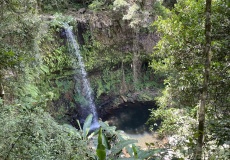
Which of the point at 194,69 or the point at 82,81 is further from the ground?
the point at 194,69

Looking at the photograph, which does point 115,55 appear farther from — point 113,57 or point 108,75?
point 108,75

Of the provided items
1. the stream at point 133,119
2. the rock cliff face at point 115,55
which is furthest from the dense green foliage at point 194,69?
the rock cliff face at point 115,55

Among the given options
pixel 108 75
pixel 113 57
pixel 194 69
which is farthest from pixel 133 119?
pixel 194 69

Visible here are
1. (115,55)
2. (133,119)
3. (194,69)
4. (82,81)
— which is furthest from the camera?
(115,55)

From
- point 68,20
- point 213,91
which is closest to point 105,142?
point 213,91

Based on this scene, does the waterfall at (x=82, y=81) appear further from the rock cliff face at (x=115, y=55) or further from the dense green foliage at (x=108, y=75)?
the rock cliff face at (x=115, y=55)

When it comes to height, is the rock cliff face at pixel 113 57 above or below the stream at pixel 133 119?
above

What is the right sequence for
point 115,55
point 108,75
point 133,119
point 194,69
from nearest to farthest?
1. point 194,69
2. point 133,119
3. point 108,75
4. point 115,55

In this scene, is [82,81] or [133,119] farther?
[82,81]

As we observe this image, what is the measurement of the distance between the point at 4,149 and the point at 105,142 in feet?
4.03

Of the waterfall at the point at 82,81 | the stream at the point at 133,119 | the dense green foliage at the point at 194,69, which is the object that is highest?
the dense green foliage at the point at 194,69

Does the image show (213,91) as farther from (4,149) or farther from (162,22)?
(4,149)

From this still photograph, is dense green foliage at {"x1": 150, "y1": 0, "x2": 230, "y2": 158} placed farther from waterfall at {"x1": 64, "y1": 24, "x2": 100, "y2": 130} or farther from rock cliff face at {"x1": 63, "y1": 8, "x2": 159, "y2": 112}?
rock cliff face at {"x1": 63, "y1": 8, "x2": 159, "y2": 112}

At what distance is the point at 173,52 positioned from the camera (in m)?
4.56
